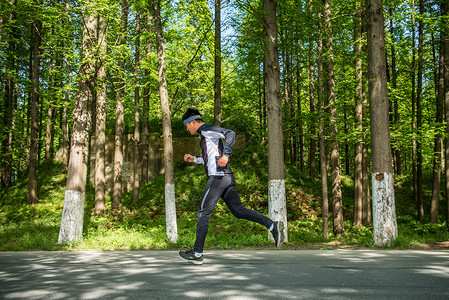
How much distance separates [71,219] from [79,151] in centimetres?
229

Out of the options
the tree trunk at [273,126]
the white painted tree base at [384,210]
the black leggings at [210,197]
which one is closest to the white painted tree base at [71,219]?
the tree trunk at [273,126]

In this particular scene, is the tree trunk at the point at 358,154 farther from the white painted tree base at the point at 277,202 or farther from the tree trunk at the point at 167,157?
the tree trunk at the point at 167,157

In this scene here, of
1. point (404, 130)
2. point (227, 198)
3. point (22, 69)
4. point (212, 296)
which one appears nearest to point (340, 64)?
point (404, 130)

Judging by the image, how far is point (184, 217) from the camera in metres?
17.1

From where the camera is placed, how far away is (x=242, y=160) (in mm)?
22422

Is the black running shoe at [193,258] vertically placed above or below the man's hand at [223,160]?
below

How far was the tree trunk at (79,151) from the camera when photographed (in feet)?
33.3

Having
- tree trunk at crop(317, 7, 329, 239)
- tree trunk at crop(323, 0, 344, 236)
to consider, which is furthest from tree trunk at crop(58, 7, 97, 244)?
tree trunk at crop(323, 0, 344, 236)

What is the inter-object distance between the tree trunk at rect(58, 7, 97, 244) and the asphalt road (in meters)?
5.29

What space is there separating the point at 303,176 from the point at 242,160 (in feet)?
14.6

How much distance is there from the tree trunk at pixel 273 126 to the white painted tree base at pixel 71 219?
20.5 feet

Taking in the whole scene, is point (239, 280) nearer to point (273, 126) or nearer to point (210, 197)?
point (210, 197)

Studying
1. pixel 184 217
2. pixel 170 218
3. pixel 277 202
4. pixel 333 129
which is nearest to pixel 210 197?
pixel 277 202

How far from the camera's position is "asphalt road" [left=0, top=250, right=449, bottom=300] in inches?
125
